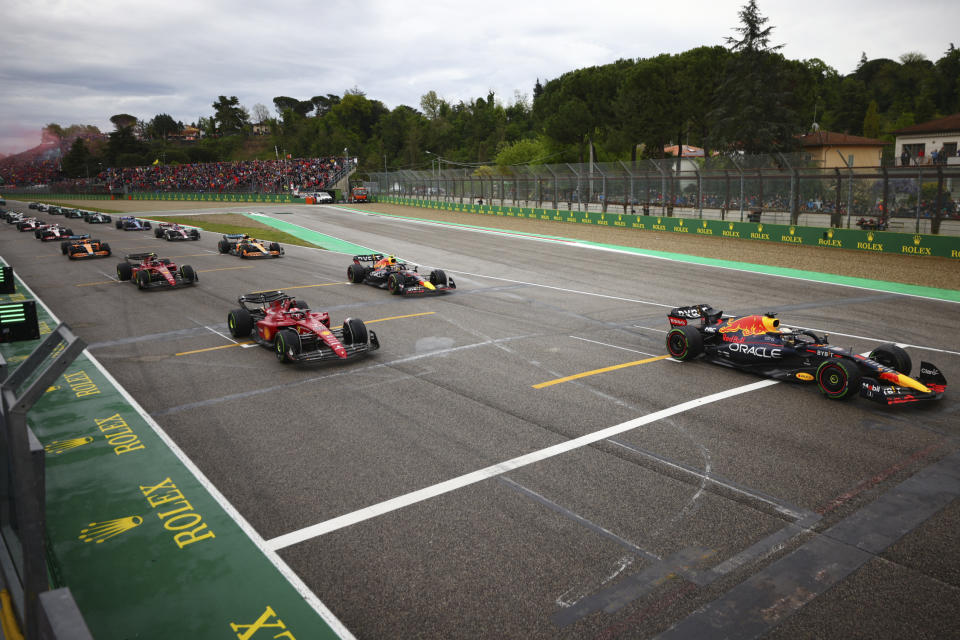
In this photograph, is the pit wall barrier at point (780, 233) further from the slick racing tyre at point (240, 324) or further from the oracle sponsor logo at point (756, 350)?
the slick racing tyre at point (240, 324)

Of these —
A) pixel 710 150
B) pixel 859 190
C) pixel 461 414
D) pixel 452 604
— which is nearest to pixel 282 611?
pixel 452 604

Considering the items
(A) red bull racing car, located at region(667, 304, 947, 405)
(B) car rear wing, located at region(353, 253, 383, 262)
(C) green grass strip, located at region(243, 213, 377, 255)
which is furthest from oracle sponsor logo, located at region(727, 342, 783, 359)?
(C) green grass strip, located at region(243, 213, 377, 255)

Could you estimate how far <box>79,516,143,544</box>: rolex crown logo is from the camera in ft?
19.8

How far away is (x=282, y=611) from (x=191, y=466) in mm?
3246

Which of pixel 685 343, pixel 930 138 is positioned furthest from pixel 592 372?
pixel 930 138

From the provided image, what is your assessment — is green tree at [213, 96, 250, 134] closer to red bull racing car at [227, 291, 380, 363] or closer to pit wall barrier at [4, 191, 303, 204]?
pit wall barrier at [4, 191, 303, 204]

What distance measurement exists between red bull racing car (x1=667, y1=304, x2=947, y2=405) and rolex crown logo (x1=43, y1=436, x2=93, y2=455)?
9.32 m

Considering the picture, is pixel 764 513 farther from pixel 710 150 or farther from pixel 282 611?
pixel 710 150

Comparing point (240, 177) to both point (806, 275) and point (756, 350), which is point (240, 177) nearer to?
point (806, 275)

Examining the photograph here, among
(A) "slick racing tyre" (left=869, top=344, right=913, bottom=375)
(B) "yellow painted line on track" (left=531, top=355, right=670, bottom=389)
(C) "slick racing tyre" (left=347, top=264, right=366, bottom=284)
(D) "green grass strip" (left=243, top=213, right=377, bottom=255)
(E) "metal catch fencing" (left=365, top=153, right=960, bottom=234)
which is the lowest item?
(B) "yellow painted line on track" (left=531, top=355, right=670, bottom=389)

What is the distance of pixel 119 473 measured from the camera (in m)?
7.42

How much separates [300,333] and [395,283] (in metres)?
6.22

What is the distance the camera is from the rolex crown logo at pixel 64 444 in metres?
8.00

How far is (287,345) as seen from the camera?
11.5m
